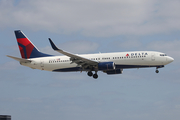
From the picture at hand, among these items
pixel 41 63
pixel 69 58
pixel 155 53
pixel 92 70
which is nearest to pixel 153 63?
pixel 155 53

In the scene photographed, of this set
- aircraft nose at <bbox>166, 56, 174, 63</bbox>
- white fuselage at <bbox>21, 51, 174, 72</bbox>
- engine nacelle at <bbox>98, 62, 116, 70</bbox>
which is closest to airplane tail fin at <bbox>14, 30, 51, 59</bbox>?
white fuselage at <bbox>21, 51, 174, 72</bbox>

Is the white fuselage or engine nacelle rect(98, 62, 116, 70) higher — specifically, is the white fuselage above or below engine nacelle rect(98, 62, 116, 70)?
above

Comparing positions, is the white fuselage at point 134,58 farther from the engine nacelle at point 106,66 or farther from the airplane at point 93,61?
the engine nacelle at point 106,66

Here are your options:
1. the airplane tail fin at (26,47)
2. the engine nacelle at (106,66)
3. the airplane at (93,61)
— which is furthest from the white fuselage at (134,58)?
the airplane tail fin at (26,47)

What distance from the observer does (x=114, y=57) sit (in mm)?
65312

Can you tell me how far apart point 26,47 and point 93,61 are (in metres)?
17.2

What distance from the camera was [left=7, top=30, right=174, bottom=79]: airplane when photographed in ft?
211

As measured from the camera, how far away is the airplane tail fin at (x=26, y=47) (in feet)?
237

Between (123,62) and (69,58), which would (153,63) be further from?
(69,58)

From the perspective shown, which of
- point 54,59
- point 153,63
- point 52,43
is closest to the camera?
point 52,43

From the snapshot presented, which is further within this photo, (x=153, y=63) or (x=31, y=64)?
(x=31, y=64)

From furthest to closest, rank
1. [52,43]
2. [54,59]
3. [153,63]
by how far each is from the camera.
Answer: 1. [54,59]
2. [153,63]
3. [52,43]

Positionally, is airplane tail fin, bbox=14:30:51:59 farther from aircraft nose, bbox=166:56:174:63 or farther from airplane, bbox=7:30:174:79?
aircraft nose, bbox=166:56:174:63

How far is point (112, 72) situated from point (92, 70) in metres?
5.77
